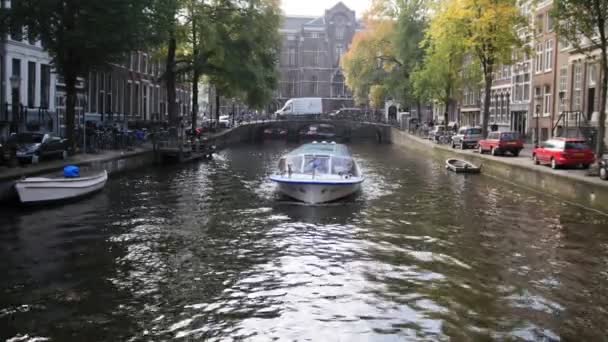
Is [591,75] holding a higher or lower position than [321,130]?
higher

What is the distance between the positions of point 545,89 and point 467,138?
24.9 ft

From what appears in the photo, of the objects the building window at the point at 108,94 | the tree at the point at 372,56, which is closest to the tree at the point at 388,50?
the tree at the point at 372,56

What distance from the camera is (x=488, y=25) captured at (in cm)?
4878

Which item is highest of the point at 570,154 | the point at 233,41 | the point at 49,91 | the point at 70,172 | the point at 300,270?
the point at 233,41

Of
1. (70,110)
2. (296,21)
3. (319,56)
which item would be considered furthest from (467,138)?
(296,21)

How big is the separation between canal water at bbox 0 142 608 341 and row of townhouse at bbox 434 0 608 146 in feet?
55.9

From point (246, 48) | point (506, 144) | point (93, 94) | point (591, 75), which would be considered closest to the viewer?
point (506, 144)

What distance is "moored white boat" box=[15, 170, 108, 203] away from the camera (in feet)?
77.4

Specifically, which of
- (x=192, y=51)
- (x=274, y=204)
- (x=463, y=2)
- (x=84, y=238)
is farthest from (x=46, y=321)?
(x=192, y=51)

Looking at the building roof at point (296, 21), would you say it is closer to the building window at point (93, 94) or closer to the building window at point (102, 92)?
the building window at point (102, 92)

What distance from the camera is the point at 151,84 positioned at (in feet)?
226

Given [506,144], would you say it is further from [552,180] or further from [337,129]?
[337,129]

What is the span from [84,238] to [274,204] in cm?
863

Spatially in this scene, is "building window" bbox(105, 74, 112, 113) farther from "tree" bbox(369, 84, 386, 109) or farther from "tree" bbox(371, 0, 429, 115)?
"tree" bbox(369, 84, 386, 109)
